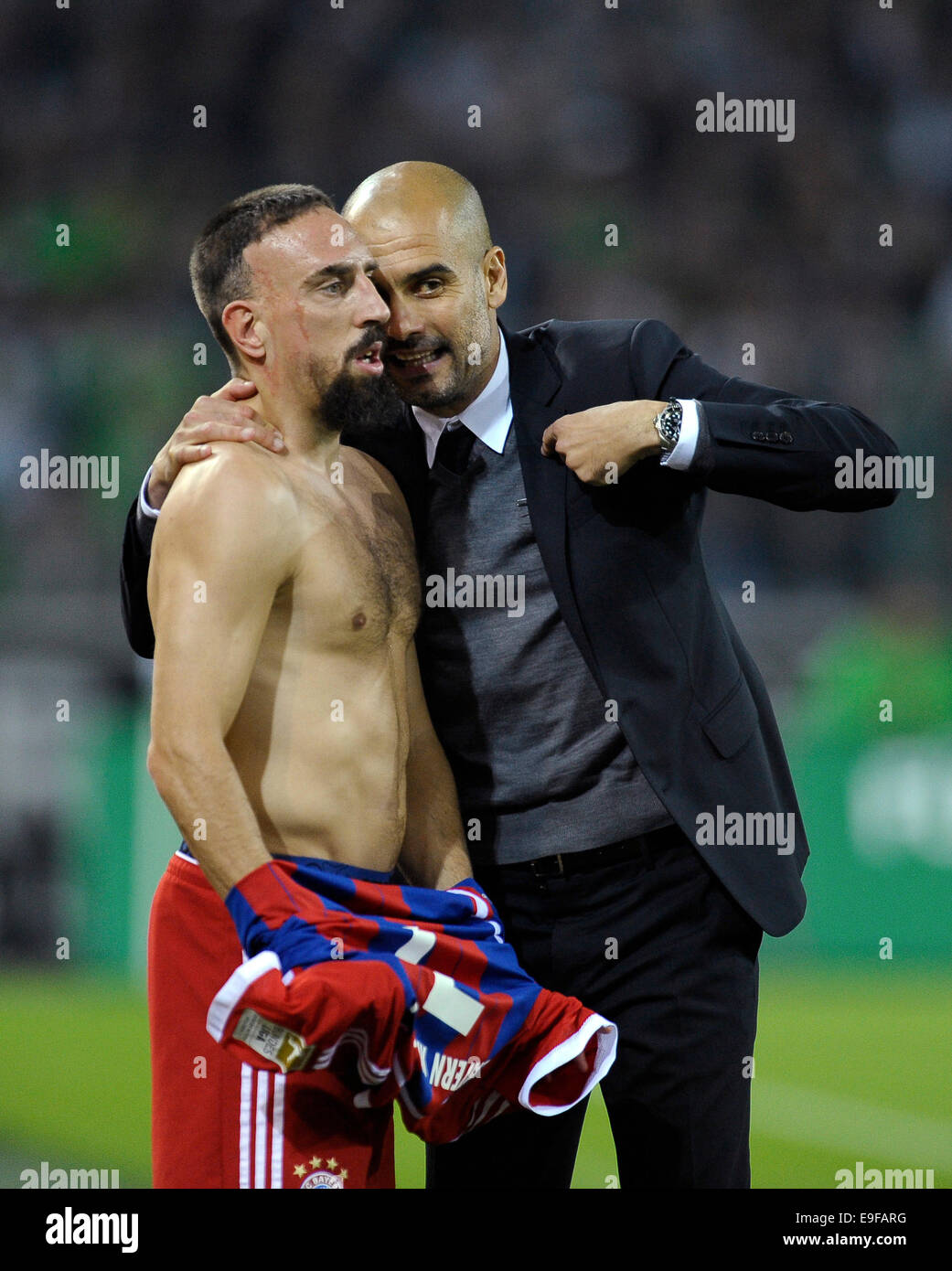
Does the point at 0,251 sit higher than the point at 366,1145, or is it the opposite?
Result: the point at 0,251

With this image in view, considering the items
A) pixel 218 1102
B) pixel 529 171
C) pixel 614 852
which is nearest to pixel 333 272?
pixel 614 852

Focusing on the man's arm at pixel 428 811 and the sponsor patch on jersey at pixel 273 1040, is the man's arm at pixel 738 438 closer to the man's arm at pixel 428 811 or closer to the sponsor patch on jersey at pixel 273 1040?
the man's arm at pixel 428 811

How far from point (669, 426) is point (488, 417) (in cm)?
36

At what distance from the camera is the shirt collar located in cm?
261

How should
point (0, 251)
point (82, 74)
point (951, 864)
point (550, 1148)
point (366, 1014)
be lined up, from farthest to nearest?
1. point (82, 74)
2. point (0, 251)
3. point (951, 864)
4. point (550, 1148)
5. point (366, 1014)

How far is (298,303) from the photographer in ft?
7.89

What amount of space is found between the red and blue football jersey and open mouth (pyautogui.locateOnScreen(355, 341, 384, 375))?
78 centimetres

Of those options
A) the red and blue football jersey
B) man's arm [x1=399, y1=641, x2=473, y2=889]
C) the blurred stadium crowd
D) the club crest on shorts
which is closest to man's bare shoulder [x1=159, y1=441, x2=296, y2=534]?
man's arm [x1=399, y1=641, x2=473, y2=889]

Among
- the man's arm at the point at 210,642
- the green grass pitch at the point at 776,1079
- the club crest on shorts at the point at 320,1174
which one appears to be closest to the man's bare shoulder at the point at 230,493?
the man's arm at the point at 210,642

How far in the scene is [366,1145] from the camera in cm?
225

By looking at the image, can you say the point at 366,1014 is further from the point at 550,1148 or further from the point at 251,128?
the point at 251,128
